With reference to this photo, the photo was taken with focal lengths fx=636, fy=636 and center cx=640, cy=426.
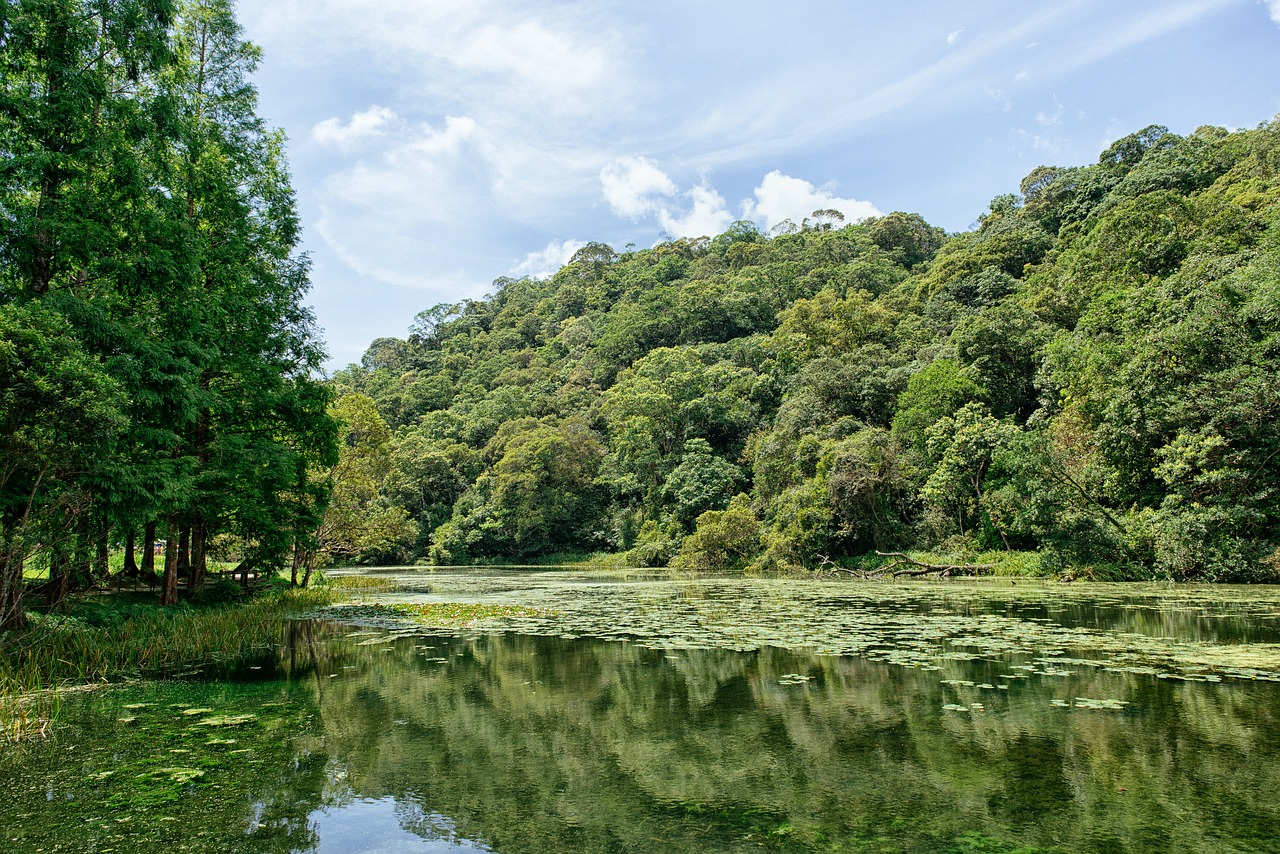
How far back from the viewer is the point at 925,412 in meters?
28.5

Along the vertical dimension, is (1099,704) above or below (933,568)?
above

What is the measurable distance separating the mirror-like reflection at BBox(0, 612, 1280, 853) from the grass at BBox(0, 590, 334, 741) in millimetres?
536

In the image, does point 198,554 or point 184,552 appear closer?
point 198,554

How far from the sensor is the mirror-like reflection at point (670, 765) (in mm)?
3473

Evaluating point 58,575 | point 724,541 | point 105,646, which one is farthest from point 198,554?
point 724,541

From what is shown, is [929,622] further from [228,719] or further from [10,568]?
[10,568]

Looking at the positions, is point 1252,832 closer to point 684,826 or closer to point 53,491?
point 684,826

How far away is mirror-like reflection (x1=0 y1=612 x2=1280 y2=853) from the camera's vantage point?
3473 millimetres

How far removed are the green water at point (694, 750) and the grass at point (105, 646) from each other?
18.8 inches

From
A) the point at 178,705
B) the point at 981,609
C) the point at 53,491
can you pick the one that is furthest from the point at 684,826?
the point at 981,609

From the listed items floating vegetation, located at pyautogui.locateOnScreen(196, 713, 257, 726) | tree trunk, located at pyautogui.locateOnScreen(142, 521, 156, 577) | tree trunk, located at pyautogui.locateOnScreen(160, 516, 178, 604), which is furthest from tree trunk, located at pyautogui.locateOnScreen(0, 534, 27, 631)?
tree trunk, located at pyautogui.locateOnScreen(142, 521, 156, 577)

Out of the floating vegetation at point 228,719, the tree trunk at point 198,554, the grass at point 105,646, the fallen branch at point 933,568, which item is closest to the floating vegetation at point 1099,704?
the floating vegetation at point 228,719

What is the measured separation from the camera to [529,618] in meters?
13.4

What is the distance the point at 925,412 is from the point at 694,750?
2686 centimetres
